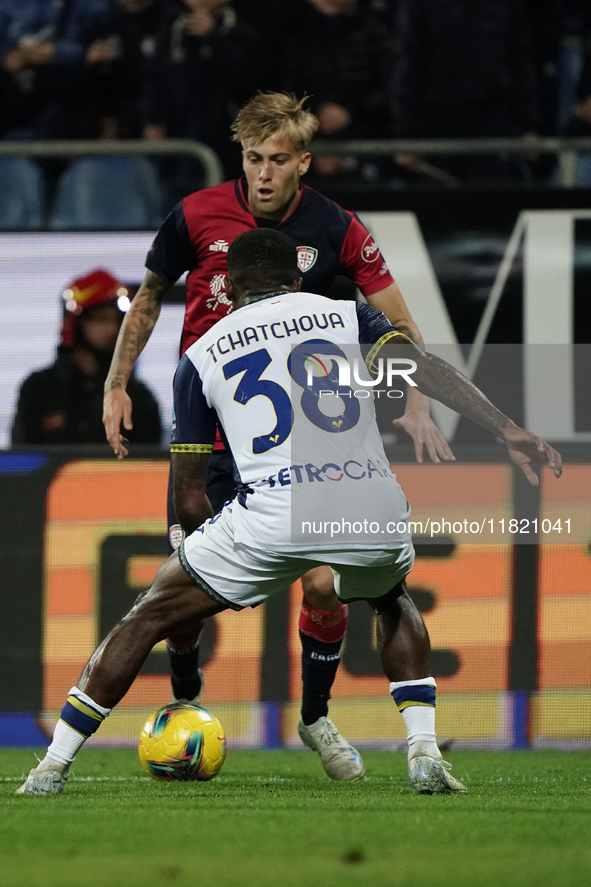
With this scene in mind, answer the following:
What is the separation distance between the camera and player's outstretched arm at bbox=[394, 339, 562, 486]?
4461 mm

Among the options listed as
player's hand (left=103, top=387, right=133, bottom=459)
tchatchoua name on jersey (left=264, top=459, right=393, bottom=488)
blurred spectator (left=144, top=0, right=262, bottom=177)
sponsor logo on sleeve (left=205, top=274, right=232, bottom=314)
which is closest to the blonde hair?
Answer: sponsor logo on sleeve (left=205, top=274, right=232, bottom=314)

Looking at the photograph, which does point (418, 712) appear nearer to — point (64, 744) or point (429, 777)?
point (429, 777)

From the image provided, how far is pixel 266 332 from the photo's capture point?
463 centimetres

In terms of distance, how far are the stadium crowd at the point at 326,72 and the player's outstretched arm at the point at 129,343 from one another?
10.7ft

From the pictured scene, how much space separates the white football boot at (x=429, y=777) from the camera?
4605 mm

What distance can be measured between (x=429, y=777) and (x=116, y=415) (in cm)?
200

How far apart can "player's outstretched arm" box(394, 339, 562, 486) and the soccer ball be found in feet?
5.52

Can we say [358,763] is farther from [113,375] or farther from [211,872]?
[211,872]

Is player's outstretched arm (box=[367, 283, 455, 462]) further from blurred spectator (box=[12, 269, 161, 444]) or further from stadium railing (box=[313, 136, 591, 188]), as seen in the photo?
stadium railing (box=[313, 136, 591, 188])

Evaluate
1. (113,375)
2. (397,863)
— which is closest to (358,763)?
(113,375)

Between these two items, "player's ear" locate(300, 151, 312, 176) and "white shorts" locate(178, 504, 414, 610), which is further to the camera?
"player's ear" locate(300, 151, 312, 176)

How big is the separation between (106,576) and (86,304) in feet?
5.08

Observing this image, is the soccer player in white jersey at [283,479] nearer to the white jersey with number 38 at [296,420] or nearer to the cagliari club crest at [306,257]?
the white jersey with number 38 at [296,420]

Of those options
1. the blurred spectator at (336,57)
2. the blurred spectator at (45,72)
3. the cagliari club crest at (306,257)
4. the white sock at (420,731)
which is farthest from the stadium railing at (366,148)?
the white sock at (420,731)
